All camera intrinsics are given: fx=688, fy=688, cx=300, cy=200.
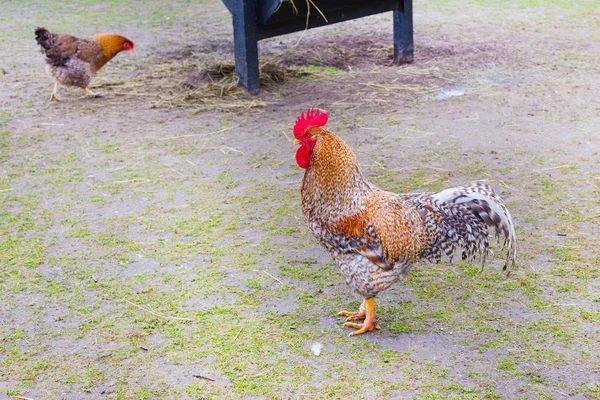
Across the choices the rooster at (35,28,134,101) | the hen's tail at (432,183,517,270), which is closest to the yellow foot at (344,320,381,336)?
the hen's tail at (432,183,517,270)

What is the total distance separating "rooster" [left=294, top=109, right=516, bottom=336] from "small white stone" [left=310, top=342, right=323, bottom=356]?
369 millimetres

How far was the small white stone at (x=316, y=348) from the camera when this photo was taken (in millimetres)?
3712

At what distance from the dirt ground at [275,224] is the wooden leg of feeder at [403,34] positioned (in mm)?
171

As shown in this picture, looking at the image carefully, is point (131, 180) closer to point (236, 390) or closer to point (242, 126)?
point (242, 126)

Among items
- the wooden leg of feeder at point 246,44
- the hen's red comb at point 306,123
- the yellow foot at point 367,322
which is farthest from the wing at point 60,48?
the yellow foot at point 367,322

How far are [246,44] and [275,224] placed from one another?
3.15m

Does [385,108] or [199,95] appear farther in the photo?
[199,95]

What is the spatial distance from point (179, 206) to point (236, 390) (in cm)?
221

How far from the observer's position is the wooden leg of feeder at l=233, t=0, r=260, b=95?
7475 millimetres

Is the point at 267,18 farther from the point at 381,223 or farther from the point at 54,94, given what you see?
the point at 381,223

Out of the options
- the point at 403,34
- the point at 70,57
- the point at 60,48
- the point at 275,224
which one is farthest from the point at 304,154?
the point at 403,34

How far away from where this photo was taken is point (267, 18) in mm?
7465

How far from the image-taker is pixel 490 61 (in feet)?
28.2

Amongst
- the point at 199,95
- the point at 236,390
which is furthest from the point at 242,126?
the point at 236,390
